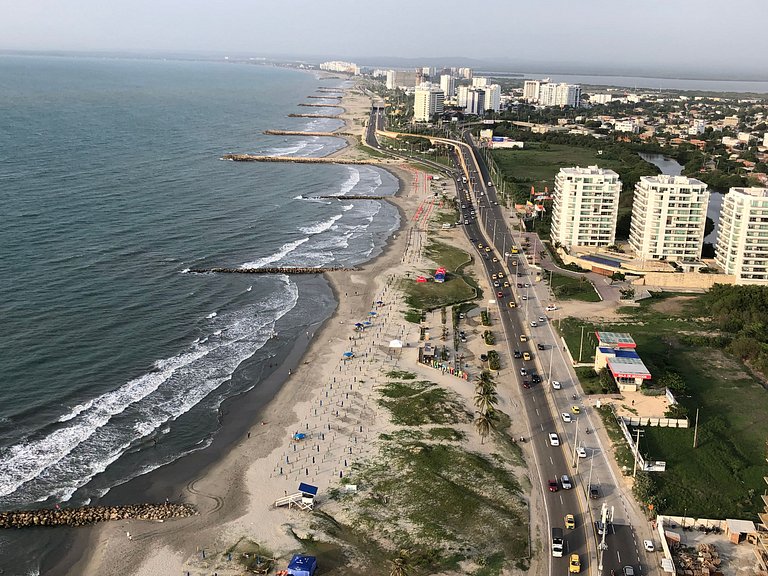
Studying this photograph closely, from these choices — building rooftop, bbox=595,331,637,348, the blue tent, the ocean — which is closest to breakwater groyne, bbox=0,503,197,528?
the ocean

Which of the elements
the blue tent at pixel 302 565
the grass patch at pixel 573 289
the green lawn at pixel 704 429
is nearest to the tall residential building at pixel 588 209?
the grass patch at pixel 573 289

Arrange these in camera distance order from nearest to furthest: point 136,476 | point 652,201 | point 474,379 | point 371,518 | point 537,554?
1. point 537,554
2. point 371,518
3. point 136,476
4. point 474,379
5. point 652,201

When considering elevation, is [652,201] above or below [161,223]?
above

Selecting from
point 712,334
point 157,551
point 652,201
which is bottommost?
point 157,551

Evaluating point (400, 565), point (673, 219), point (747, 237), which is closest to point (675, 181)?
point (673, 219)

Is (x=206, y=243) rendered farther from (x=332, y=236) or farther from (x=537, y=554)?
(x=537, y=554)

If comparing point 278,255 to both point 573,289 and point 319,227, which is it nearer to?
point 319,227

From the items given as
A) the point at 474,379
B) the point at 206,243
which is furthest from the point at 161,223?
the point at 474,379
